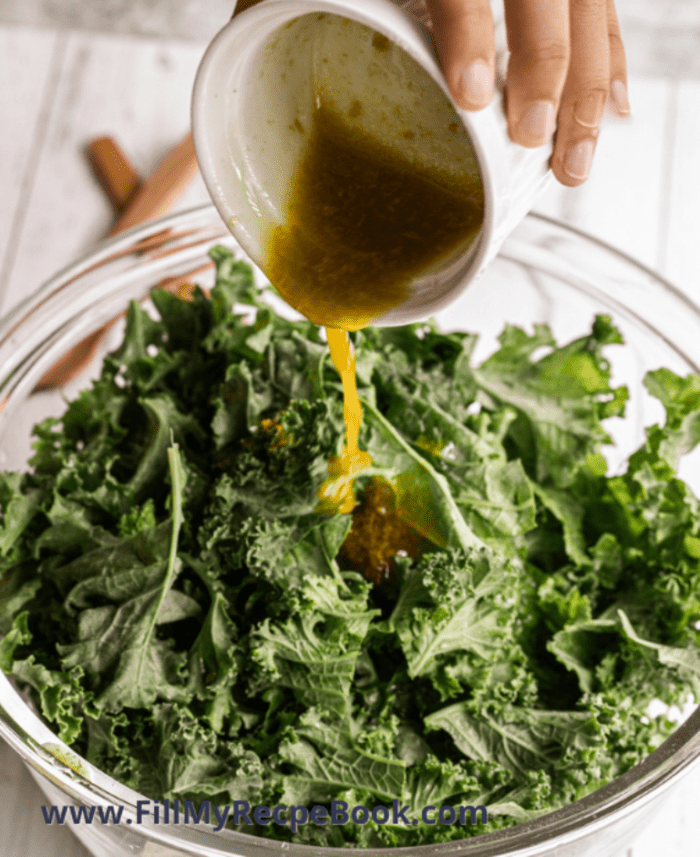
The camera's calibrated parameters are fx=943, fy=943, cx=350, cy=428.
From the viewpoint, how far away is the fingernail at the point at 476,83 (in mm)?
1081

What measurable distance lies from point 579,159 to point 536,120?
0.13 m

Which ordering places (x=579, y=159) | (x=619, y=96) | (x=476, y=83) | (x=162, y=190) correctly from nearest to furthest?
(x=476, y=83)
(x=579, y=159)
(x=619, y=96)
(x=162, y=190)

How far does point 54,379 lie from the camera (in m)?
2.43

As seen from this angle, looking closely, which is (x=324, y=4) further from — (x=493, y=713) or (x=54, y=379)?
(x=54, y=379)

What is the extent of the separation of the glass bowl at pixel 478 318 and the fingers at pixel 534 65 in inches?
41.7

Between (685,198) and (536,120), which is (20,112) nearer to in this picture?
(685,198)

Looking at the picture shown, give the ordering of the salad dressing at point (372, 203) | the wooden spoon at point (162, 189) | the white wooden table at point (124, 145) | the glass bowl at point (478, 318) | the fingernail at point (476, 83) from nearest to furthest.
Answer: the fingernail at point (476, 83), the salad dressing at point (372, 203), the glass bowl at point (478, 318), the wooden spoon at point (162, 189), the white wooden table at point (124, 145)

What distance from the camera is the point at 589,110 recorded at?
50.8 inches

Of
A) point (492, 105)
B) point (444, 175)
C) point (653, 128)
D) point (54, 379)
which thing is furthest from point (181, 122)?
point (492, 105)

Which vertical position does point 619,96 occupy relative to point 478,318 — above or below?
above

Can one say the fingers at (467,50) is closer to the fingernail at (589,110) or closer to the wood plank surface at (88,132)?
the fingernail at (589,110)

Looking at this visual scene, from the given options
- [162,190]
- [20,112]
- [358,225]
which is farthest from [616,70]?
[20,112]

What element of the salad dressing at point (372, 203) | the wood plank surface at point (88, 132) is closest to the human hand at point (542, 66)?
the salad dressing at point (372, 203)

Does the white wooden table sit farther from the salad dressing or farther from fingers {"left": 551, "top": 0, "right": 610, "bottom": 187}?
fingers {"left": 551, "top": 0, "right": 610, "bottom": 187}
